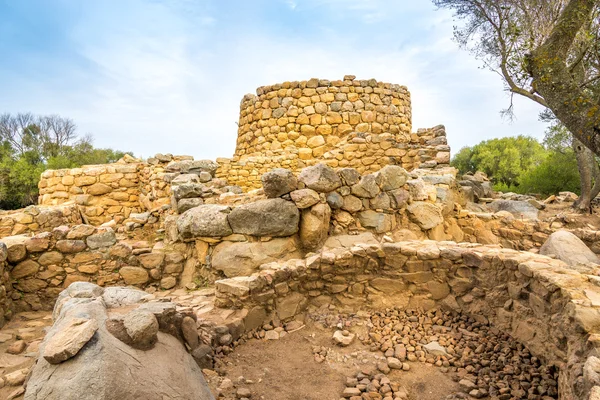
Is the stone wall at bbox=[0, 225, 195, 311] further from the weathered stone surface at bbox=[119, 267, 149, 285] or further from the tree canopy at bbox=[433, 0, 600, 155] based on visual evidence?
the tree canopy at bbox=[433, 0, 600, 155]

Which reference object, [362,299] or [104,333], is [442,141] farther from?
[104,333]

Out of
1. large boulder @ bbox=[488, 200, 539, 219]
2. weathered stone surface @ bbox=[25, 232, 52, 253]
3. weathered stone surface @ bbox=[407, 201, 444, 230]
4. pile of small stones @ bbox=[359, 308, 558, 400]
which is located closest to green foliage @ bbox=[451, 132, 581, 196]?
large boulder @ bbox=[488, 200, 539, 219]

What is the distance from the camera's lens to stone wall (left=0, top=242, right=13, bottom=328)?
13.5ft

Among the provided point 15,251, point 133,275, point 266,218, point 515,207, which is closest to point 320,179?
point 266,218

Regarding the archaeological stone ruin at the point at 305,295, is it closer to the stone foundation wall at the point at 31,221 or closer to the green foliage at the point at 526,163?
the stone foundation wall at the point at 31,221

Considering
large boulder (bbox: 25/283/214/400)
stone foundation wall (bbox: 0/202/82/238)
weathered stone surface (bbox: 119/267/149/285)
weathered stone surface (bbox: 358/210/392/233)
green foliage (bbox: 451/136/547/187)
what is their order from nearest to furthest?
large boulder (bbox: 25/283/214/400)
weathered stone surface (bbox: 119/267/149/285)
weathered stone surface (bbox: 358/210/392/233)
stone foundation wall (bbox: 0/202/82/238)
green foliage (bbox: 451/136/547/187)

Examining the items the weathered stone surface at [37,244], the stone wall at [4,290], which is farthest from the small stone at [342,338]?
the weathered stone surface at [37,244]

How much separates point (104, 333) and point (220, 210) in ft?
10.6

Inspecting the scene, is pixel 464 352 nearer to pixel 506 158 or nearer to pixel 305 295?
pixel 305 295

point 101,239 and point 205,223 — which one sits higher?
point 205,223

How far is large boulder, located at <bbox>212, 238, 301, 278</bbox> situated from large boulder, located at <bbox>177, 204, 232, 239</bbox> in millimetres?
222

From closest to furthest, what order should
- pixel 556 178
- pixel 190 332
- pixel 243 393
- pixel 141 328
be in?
pixel 141 328 < pixel 243 393 < pixel 190 332 < pixel 556 178

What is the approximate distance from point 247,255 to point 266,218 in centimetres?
60

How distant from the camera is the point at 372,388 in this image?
317 centimetres
